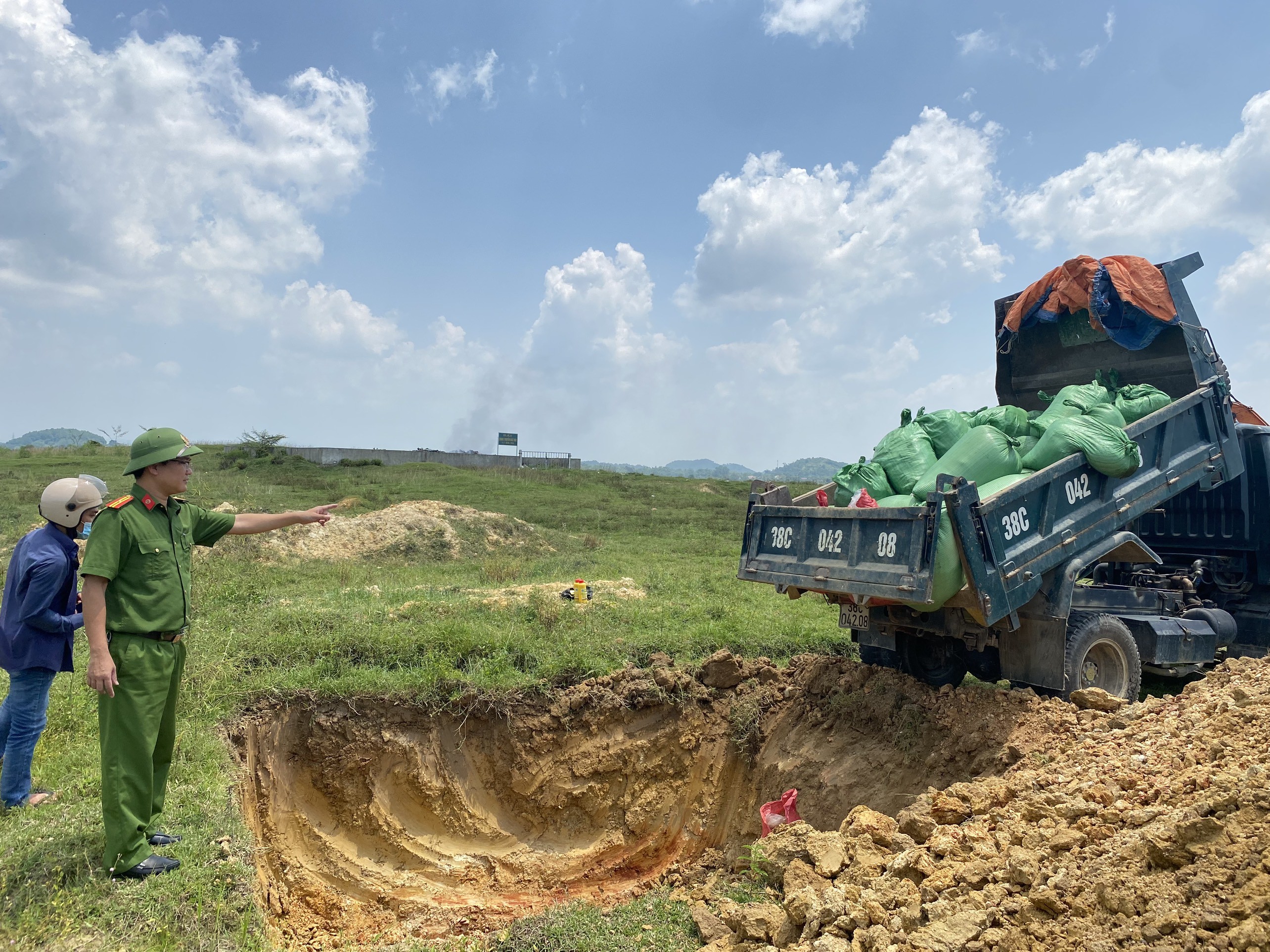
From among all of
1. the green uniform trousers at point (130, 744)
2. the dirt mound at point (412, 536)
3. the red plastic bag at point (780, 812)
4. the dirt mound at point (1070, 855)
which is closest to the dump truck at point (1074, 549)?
the dirt mound at point (1070, 855)

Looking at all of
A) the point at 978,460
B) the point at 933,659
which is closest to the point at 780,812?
the point at 933,659

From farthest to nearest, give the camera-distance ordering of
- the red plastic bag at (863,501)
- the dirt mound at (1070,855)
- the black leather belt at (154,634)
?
the red plastic bag at (863,501), the black leather belt at (154,634), the dirt mound at (1070,855)

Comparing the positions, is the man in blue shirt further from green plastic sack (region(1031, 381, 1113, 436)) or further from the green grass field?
green plastic sack (region(1031, 381, 1113, 436))

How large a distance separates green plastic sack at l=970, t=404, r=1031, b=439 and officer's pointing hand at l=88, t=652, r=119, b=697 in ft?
17.9

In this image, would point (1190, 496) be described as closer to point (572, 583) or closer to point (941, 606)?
point (941, 606)

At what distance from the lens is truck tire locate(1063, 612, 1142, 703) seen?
17.3ft

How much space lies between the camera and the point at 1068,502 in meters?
5.24

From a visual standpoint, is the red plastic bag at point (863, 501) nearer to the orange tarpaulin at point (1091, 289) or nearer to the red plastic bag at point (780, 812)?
the red plastic bag at point (780, 812)

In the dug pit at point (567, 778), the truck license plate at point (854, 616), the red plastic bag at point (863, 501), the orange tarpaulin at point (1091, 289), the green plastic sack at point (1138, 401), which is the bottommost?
the dug pit at point (567, 778)

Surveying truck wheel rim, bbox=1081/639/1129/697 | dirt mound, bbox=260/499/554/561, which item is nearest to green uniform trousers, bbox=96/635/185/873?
truck wheel rim, bbox=1081/639/1129/697

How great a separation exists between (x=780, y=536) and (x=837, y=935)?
113 inches

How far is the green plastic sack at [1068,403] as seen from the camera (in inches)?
222

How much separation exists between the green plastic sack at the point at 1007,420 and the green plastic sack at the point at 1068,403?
125 mm

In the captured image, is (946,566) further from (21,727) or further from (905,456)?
(21,727)
